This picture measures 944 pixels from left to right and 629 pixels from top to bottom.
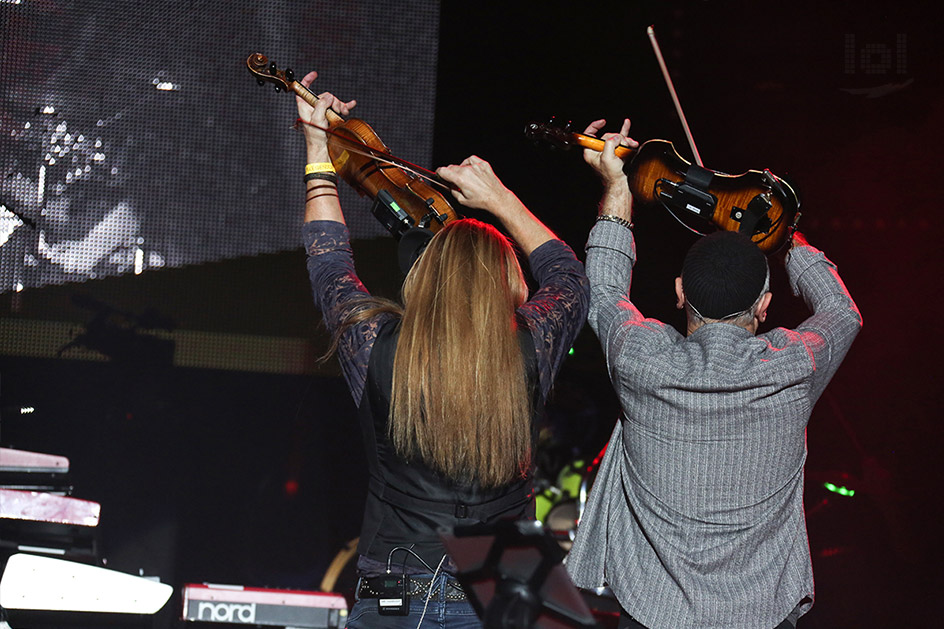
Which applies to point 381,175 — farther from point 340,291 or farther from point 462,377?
point 462,377

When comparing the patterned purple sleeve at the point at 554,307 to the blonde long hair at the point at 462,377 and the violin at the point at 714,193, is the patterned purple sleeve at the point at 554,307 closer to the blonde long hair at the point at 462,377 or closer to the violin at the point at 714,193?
the blonde long hair at the point at 462,377

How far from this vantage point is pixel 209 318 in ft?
11.6

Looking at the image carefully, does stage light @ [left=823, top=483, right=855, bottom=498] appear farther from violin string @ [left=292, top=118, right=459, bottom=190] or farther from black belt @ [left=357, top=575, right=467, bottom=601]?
black belt @ [left=357, top=575, right=467, bottom=601]

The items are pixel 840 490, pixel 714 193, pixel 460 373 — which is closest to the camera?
pixel 460 373

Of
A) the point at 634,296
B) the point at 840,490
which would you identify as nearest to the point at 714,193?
the point at 634,296

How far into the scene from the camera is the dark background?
3.52 metres

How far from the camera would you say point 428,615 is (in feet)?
5.38

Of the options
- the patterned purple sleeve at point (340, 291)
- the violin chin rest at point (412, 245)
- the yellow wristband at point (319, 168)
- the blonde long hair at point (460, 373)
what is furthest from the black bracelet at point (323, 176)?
the blonde long hair at point (460, 373)

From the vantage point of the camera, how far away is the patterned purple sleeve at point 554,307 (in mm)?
1724

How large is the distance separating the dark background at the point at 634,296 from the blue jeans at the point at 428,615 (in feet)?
6.69

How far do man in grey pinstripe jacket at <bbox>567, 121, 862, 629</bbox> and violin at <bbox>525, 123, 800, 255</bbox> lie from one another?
0.35 meters

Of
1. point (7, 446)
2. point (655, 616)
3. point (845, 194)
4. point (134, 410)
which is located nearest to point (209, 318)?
point (134, 410)

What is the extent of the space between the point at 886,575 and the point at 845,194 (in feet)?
5.76

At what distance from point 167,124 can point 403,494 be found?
2498mm
